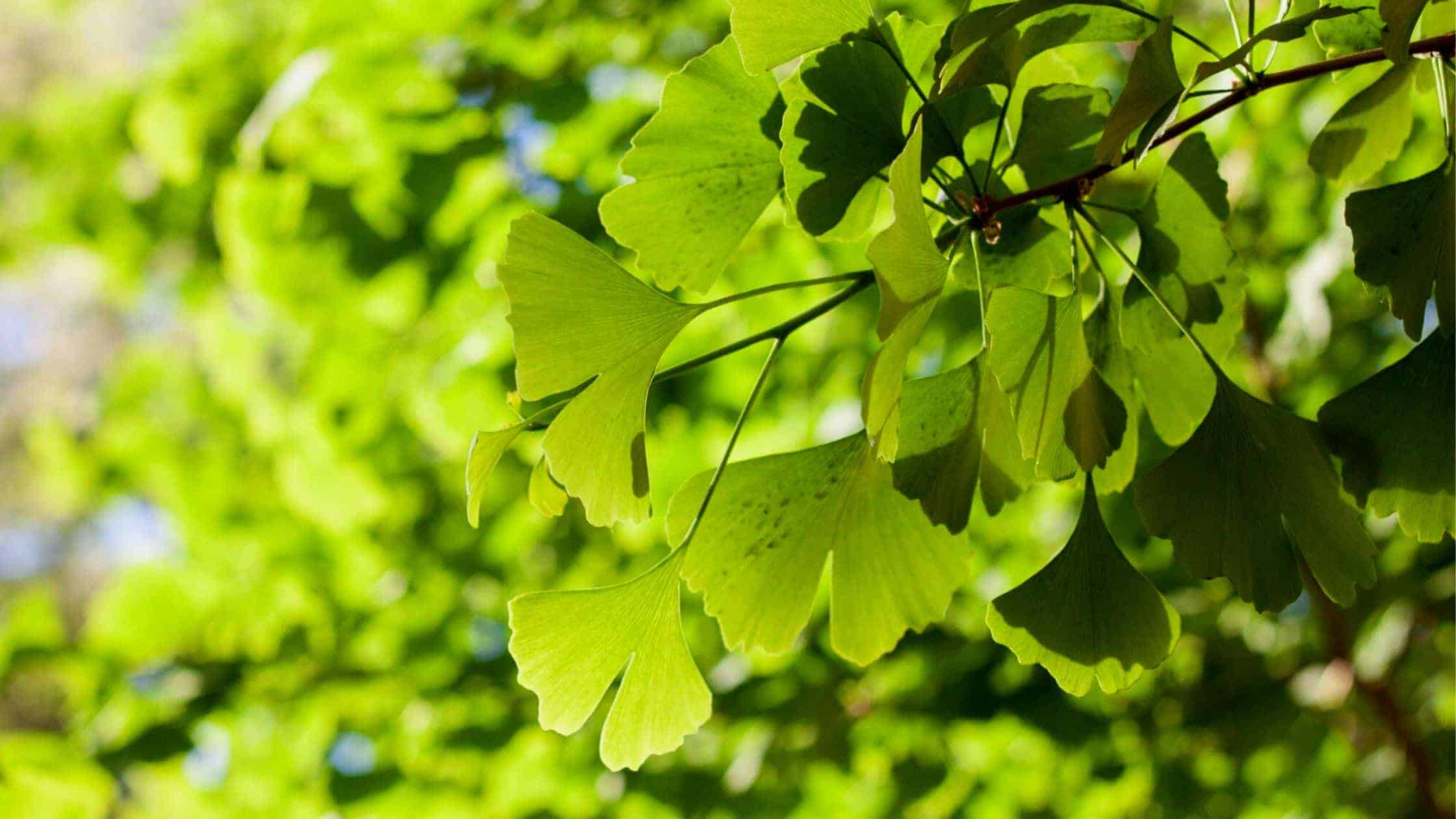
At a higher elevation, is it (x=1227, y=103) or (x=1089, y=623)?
(x=1227, y=103)

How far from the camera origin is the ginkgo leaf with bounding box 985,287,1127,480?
378 mm

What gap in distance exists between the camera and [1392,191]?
0.38m

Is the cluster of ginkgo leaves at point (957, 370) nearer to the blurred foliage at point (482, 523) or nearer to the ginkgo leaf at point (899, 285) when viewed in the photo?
the ginkgo leaf at point (899, 285)

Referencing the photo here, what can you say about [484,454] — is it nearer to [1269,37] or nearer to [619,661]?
[619,661]

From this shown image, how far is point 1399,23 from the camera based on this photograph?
0.33m

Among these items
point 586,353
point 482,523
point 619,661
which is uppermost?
point 586,353

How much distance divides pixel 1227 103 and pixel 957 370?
12cm

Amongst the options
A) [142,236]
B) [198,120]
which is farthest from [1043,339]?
[142,236]

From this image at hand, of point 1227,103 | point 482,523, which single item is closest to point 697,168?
point 1227,103

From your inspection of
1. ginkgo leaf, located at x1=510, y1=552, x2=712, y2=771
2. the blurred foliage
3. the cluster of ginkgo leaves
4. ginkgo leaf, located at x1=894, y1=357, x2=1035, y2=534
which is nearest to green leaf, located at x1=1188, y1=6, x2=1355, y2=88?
the cluster of ginkgo leaves

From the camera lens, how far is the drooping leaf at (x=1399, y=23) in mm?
331

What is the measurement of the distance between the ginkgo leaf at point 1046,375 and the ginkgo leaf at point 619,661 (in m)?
0.13

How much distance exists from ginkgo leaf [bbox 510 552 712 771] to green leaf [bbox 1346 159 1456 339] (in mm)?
242

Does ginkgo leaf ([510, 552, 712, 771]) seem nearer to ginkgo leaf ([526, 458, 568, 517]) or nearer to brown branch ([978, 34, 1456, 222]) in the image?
ginkgo leaf ([526, 458, 568, 517])
